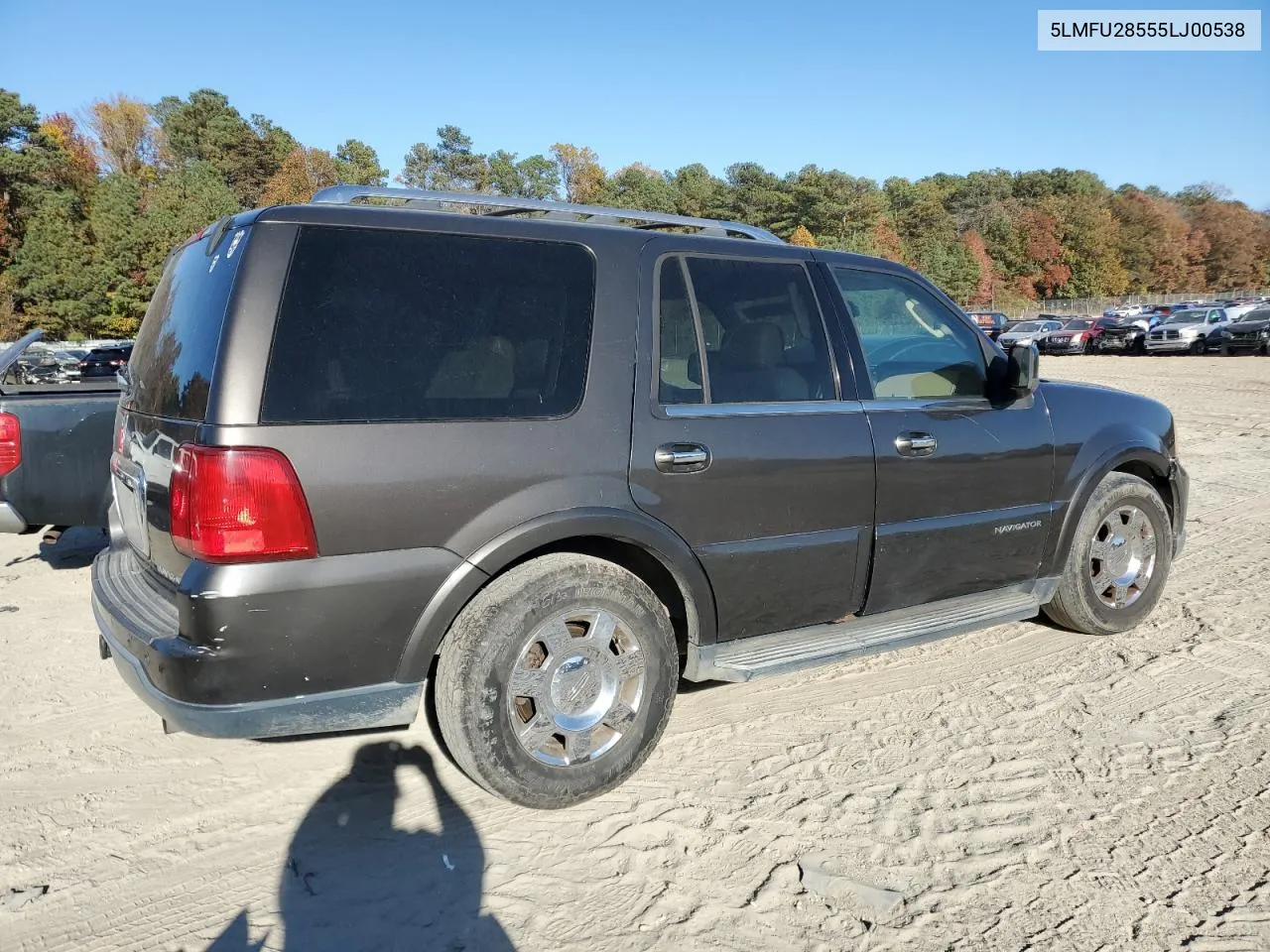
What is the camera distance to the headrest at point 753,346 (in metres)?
3.43

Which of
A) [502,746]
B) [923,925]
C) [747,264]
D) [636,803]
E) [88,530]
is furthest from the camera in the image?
[88,530]

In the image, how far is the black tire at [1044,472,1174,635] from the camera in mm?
4418

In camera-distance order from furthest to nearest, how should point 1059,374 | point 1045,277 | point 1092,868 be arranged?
point 1045,277, point 1059,374, point 1092,868

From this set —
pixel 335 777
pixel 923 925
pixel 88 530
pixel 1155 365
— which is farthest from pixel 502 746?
pixel 1155 365

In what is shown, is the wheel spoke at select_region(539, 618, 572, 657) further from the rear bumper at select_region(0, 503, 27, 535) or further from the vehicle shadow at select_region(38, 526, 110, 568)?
the vehicle shadow at select_region(38, 526, 110, 568)

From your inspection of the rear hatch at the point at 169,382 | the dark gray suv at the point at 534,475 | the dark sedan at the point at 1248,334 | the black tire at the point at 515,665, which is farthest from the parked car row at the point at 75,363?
the dark sedan at the point at 1248,334

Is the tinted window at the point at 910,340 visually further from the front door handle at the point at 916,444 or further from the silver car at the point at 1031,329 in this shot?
the silver car at the point at 1031,329

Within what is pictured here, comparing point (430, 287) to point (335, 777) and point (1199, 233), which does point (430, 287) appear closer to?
point (335, 777)

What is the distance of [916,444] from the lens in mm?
3686

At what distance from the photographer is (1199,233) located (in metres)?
108

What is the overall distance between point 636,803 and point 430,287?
183cm

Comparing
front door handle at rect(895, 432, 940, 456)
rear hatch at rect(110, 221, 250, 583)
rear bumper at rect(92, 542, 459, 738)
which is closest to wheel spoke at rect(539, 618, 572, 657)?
rear bumper at rect(92, 542, 459, 738)

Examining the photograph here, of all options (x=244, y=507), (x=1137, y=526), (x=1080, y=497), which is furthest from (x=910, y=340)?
(x=244, y=507)

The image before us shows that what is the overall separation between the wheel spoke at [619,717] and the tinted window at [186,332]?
161cm
